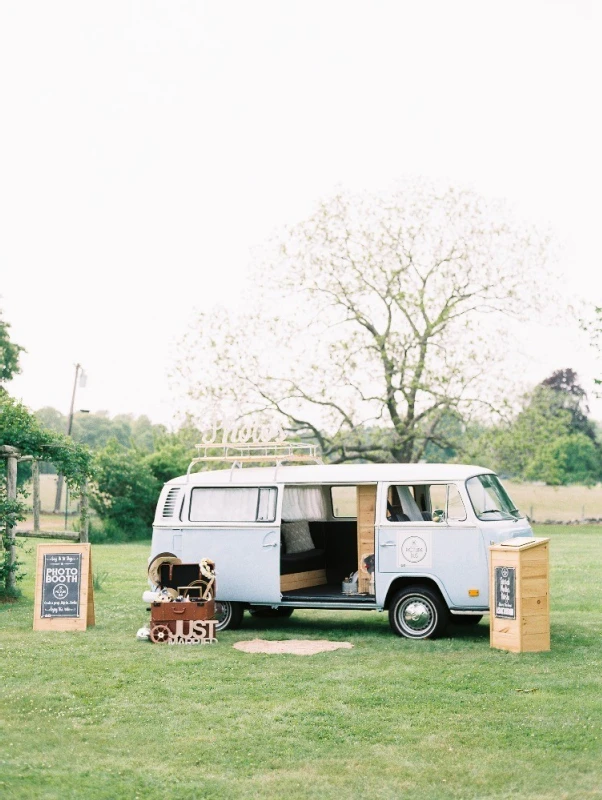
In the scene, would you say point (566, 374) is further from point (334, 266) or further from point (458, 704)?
point (458, 704)

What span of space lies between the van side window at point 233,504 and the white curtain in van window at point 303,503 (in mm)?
260

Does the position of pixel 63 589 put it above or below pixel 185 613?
above

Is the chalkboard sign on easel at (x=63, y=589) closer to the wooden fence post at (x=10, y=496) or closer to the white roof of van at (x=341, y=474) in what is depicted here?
the white roof of van at (x=341, y=474)

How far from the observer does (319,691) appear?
8867 mm

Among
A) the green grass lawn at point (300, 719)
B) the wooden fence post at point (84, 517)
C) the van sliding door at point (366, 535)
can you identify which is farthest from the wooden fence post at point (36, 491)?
the van sliding door at point (366, 535)

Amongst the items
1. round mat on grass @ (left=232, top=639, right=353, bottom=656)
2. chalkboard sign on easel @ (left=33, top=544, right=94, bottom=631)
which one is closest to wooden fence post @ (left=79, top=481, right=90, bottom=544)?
chalkboard sign on easel @ (left=33, top=544, right=94, bottom=631)

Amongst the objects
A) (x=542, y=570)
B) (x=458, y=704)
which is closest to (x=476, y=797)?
(x=458, y=704)

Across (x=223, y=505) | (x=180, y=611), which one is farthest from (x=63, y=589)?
(x=223, y=505)

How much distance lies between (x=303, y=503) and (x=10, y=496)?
501cm

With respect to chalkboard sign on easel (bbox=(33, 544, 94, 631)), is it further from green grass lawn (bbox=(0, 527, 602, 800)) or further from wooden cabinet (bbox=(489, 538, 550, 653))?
wooden cabinet (bbox=(489, 538, 550, 653))

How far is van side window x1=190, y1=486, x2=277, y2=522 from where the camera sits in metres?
12.7

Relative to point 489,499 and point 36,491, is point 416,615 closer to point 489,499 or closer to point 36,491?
point 489,499

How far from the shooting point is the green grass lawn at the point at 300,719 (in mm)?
6367

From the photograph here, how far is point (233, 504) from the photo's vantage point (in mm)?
12945
